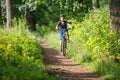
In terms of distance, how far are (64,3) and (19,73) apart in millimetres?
22359

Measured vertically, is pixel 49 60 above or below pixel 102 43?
below

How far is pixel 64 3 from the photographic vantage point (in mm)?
30641

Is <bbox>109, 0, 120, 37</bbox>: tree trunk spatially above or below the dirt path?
above

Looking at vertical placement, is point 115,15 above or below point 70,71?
above

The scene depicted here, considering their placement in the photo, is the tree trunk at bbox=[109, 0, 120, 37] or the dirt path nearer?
the dirt path

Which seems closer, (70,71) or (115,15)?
(70,71)

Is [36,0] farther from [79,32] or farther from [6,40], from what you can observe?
[6,40]

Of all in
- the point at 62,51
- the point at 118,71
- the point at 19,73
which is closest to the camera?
the point at 19,73

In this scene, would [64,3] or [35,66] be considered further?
[64,3]

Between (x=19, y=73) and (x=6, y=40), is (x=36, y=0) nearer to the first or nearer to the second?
(x=6, y=40)

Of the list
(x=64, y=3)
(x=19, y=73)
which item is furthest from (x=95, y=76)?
(x=64, y=3)

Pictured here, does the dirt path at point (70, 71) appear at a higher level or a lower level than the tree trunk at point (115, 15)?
lower

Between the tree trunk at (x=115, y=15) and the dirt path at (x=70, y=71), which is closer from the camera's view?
the dirt path at (x=70, y=71)

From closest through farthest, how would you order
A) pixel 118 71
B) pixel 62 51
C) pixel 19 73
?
pixel 19 73 → pixel 118 71 → pixel 62 51
